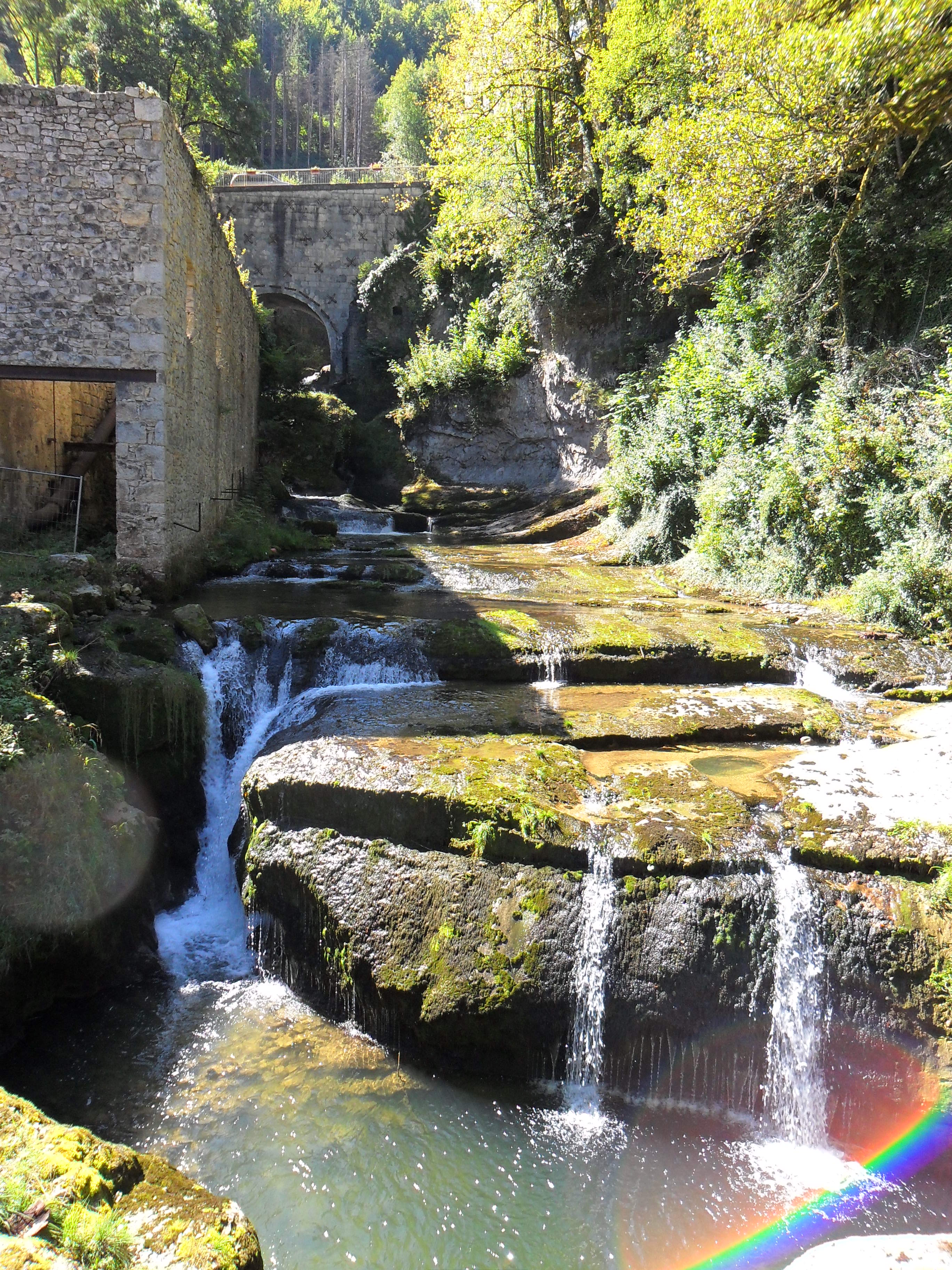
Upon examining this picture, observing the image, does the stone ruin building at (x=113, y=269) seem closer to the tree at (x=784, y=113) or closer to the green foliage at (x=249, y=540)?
the green foliage at (x=249, y=540)

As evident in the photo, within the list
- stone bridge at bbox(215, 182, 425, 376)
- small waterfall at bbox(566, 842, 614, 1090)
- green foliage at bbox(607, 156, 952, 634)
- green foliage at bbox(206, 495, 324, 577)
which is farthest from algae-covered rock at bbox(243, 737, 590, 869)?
stone bridge at bbox(215, 182, 425, 376)

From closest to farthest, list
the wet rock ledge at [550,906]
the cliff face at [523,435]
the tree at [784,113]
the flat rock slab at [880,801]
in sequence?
the wet rock ledge at [550,906] < the flat rock slab at [880,801] < the tree at [784,113] < the cliff face at [523,435]

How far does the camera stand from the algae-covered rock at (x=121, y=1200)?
237cm

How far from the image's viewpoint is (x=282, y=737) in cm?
643

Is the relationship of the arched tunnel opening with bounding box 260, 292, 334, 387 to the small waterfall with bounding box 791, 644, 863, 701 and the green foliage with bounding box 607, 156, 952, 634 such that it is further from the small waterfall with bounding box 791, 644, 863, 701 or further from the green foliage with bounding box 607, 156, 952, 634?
the small waterfall with bounding box 791, 644, 863, 701

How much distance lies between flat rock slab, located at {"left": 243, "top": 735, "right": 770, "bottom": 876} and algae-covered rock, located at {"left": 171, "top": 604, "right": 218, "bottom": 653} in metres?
2.15

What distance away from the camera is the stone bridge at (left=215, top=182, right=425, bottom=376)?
26062 millimetres

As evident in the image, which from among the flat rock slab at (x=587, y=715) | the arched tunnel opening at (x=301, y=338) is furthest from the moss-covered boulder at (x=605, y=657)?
the arched tunnel opening at (x=301, y=338)

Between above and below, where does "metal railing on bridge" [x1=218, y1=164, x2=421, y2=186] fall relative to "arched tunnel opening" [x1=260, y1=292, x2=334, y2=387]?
above

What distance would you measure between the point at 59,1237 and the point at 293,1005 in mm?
2895

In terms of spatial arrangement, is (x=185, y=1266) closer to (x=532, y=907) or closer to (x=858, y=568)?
(x=532, y=907)

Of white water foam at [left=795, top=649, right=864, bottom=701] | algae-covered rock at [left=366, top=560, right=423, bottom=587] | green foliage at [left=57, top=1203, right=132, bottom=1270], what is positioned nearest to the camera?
green foliage at [left=57, top=1203, right=132, bottom=1270]

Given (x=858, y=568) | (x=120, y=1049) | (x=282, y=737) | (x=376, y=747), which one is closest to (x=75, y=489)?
(x=282, y=737)

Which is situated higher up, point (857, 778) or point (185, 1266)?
point (857, 778)
